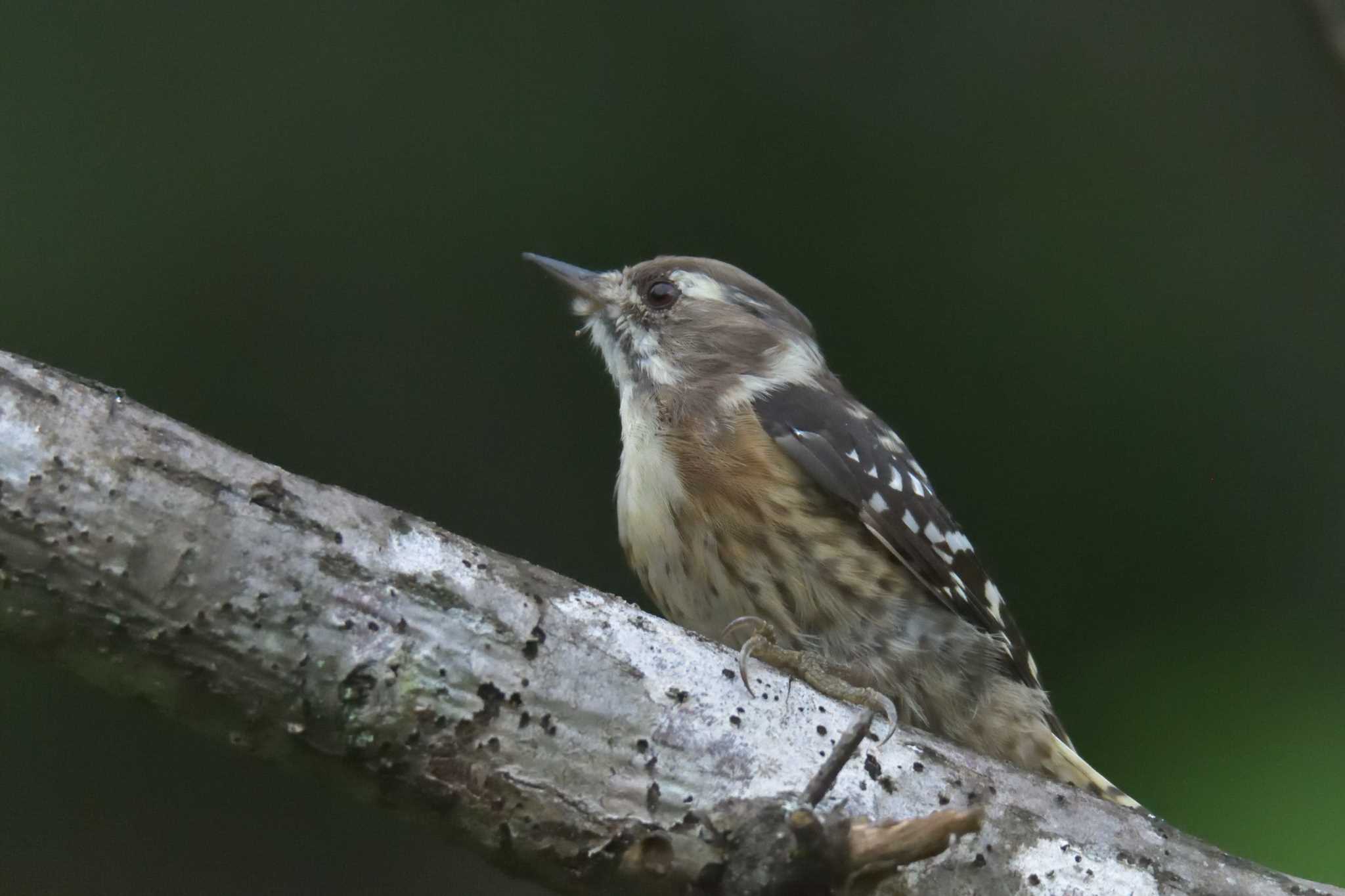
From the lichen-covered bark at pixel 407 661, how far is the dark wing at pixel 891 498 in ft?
2.96

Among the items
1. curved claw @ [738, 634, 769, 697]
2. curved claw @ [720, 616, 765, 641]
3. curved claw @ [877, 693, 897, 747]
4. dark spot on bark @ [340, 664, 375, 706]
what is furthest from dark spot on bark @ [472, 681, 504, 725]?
curved claw @ [720, 616, 765, 641]

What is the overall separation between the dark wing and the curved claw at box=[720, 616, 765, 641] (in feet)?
1.23

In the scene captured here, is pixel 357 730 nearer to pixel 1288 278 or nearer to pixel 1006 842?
pixel 1006 842

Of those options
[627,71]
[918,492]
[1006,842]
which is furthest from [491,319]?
[1006,842]

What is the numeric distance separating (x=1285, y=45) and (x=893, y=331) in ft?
4.73

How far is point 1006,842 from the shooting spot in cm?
196

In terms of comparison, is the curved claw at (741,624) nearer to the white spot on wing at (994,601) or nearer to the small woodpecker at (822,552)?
the small woodpecker at (822,552)

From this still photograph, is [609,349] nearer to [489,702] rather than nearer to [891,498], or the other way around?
[891,498]

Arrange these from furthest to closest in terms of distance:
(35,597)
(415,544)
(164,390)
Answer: (164,390), (415,544), (35,597)

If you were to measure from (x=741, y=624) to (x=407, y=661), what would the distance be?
3.13 feet

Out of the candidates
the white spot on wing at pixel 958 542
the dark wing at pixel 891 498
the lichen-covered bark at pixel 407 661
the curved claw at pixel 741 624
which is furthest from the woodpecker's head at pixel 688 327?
the lichen-covered bark at pixel 407 661

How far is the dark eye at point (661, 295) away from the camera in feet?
11.0

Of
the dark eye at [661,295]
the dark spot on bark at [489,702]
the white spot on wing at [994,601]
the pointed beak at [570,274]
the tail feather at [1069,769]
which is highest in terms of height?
the dark eye at [661,295]

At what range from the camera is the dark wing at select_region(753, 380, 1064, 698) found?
2797 millimetres
